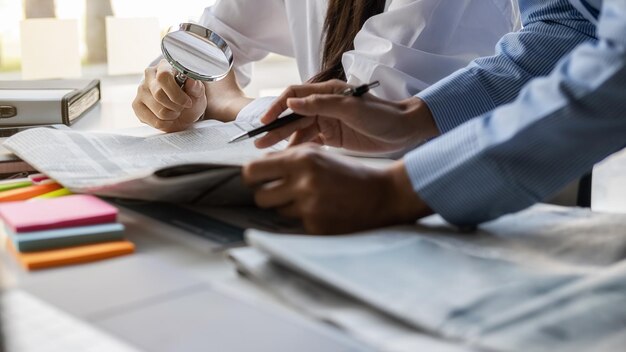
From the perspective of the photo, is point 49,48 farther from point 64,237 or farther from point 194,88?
point 64,237

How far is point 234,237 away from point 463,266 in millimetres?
207

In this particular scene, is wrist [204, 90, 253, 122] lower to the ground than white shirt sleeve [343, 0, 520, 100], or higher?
lower

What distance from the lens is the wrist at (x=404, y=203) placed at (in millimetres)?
681

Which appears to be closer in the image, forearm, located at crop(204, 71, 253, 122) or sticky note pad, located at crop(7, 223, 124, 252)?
sticky note pad, located at crop(7, 223, 124, 252)

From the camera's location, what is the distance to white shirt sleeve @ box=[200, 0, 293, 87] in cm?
153

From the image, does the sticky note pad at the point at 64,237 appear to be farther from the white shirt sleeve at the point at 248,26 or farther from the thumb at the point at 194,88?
the white shirt sleeve at the point at 248,26

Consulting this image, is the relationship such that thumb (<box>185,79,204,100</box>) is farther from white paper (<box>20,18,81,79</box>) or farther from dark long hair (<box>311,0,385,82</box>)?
white paper (<box>20,18,81,79</box>)

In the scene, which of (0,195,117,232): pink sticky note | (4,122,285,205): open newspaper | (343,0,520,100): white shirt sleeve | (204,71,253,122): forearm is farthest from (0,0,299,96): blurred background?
(0,195,117,232): pink sticky note

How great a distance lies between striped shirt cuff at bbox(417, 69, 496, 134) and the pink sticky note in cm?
49

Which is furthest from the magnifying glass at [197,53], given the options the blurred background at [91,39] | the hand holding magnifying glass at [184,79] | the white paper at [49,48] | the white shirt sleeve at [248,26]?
the white paper at [49,48]

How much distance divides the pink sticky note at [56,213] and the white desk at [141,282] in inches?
1.2

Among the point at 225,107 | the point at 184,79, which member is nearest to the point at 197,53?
the point at 184,79

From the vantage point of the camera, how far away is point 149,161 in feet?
3.01

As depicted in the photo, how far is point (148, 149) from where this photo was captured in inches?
39.4
